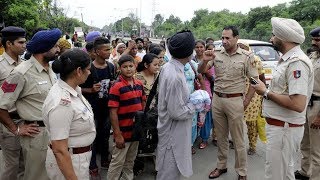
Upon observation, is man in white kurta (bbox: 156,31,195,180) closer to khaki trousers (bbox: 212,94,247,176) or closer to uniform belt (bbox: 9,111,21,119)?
khaki trousers (bbox: 212,94,247,176)

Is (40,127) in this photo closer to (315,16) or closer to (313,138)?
→ (313,138)

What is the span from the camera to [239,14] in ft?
149

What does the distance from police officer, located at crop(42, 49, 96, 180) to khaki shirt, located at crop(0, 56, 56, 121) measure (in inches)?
24.1

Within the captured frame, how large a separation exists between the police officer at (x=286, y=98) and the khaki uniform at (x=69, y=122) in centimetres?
171

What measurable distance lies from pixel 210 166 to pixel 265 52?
581cm

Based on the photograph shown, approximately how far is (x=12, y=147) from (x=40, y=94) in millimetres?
874

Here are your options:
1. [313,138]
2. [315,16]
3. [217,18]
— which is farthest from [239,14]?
[313,138]

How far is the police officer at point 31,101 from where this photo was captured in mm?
2719

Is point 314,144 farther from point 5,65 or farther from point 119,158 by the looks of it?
point 5,65

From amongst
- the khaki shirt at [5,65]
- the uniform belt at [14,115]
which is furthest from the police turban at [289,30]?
the khaki shirt at [5,65]

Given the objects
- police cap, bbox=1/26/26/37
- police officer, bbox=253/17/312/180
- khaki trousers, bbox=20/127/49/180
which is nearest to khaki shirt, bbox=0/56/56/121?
khaki trousers, bbox=20/127/49/180

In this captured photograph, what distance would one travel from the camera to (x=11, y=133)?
3.17 metres

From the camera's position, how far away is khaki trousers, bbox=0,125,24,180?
3223 mm

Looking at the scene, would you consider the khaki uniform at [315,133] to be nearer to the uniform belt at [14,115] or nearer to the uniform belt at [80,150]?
the uniform belt at [80,150]
